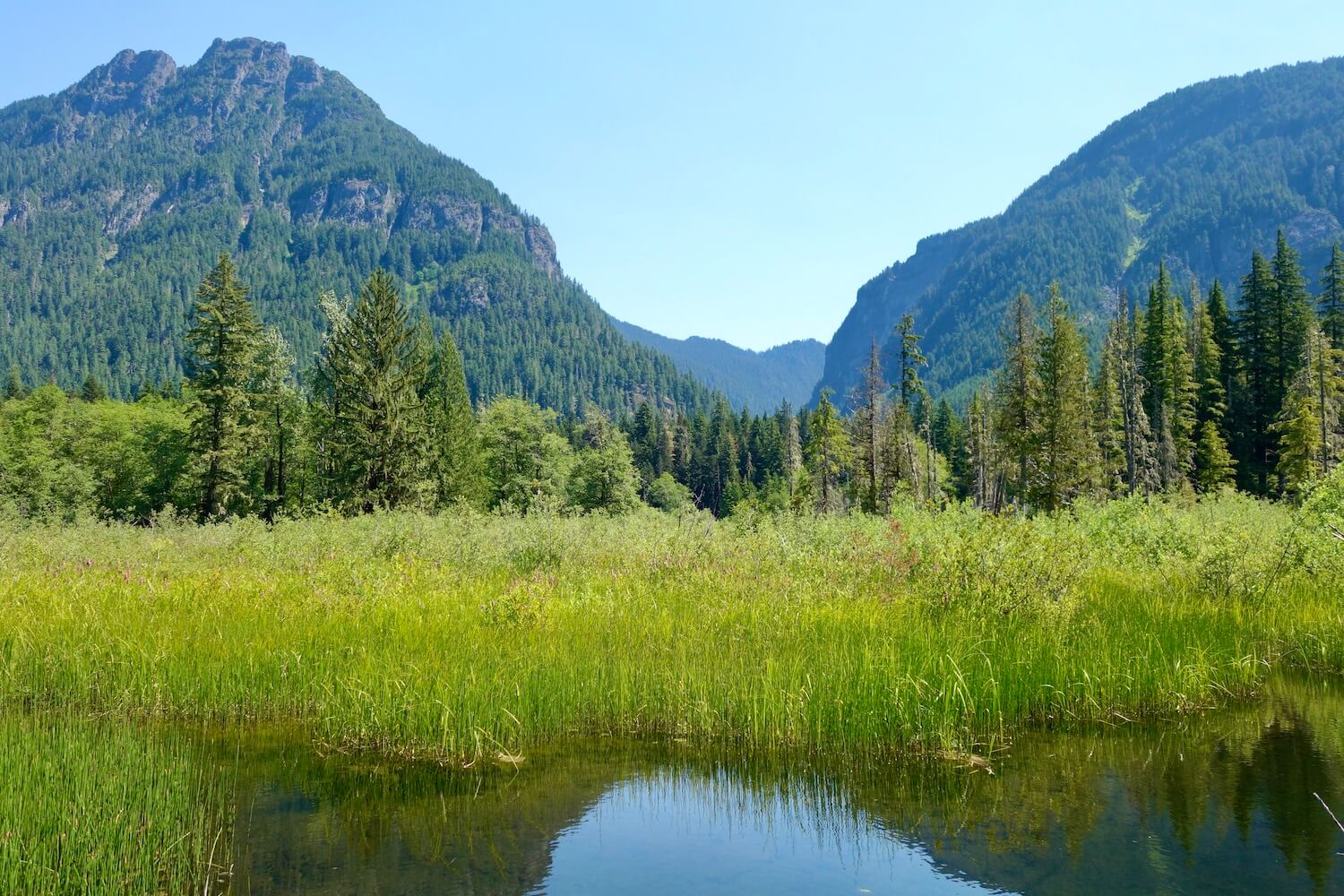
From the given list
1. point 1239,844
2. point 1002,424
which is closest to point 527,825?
point 1239,844

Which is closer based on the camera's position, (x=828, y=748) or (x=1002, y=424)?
(x=828, y=748)

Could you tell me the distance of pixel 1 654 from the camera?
9.12 m

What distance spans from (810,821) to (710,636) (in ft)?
10.6

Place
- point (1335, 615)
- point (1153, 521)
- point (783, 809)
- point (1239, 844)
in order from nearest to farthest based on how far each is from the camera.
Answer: point (1239, 844) → point (783, 809) → point (1335, 615) → point (1153, 521)

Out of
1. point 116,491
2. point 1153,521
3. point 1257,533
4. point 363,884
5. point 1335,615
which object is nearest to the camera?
point 363,884

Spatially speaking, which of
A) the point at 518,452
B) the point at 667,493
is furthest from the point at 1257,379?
the point at 667,493

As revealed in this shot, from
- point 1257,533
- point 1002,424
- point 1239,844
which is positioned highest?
point 1002,424

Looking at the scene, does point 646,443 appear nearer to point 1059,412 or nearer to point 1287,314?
point 1287,314

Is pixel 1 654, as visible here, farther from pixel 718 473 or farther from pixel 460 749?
pixel 718 473

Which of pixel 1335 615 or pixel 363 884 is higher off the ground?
pixel 1335 615

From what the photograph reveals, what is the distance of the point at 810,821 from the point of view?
6.37m

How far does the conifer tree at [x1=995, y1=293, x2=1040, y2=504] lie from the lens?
126 ft

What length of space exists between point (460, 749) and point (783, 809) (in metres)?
2.94

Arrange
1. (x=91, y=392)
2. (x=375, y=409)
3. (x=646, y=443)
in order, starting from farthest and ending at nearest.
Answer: (x=646, y=443) < (x=91, y=392) < (x=375, y=409)
